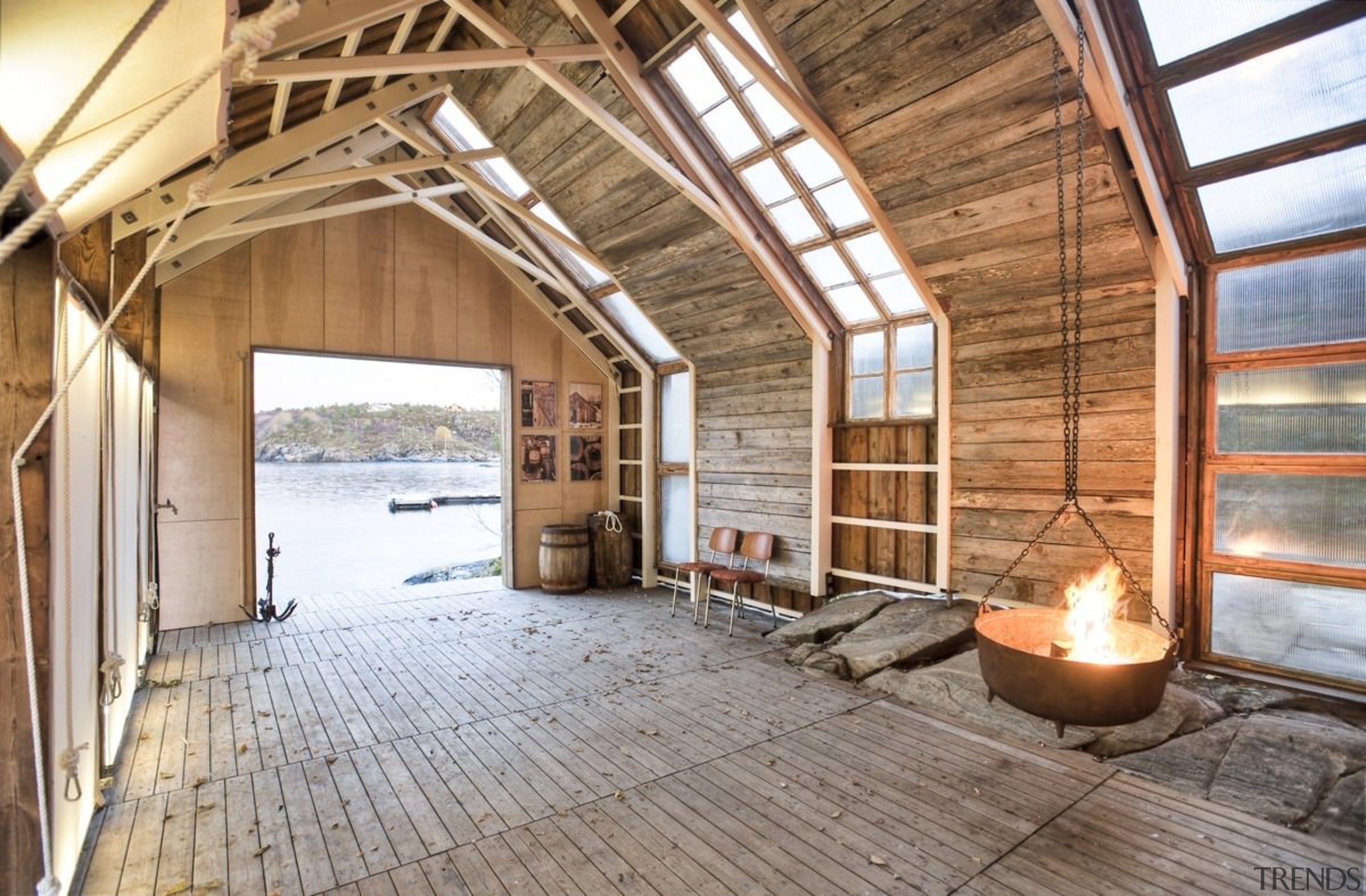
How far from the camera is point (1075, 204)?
364 centimetres

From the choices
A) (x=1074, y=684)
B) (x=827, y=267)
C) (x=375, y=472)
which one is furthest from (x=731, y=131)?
(x=375, y=472)

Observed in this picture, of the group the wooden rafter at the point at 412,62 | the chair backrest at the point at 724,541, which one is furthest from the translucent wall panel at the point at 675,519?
the wooden rafter at the point at 412,62

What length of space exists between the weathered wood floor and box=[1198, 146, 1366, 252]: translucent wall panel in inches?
121

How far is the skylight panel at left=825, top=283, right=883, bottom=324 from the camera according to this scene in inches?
212

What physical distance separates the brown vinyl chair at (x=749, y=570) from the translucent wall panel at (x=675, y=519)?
938mm

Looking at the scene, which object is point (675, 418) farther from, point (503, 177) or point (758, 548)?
point (503, 177)

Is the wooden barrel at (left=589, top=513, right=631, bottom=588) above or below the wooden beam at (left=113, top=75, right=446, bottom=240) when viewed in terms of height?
below

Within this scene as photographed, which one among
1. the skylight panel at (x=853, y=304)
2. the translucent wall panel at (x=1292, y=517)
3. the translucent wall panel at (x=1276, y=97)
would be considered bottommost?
the translucent wall panel at (x=1292, y=517)

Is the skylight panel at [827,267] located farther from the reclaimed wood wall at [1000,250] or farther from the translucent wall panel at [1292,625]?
the translucent wall panel at [1292,625]

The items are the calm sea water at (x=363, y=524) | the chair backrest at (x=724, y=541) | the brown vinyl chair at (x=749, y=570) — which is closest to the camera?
the brown vinyl chair at (x=749, y=570)

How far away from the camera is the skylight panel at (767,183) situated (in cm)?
464

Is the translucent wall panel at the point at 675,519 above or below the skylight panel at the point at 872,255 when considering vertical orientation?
below

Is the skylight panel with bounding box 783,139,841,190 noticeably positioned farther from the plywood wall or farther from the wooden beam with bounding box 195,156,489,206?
the plywood wall

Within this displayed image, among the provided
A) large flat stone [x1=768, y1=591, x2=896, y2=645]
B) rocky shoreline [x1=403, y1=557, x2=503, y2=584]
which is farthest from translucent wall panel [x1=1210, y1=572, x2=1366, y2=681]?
rocky shoreline [x1=403, y1=557, x2=503, y2=584]
